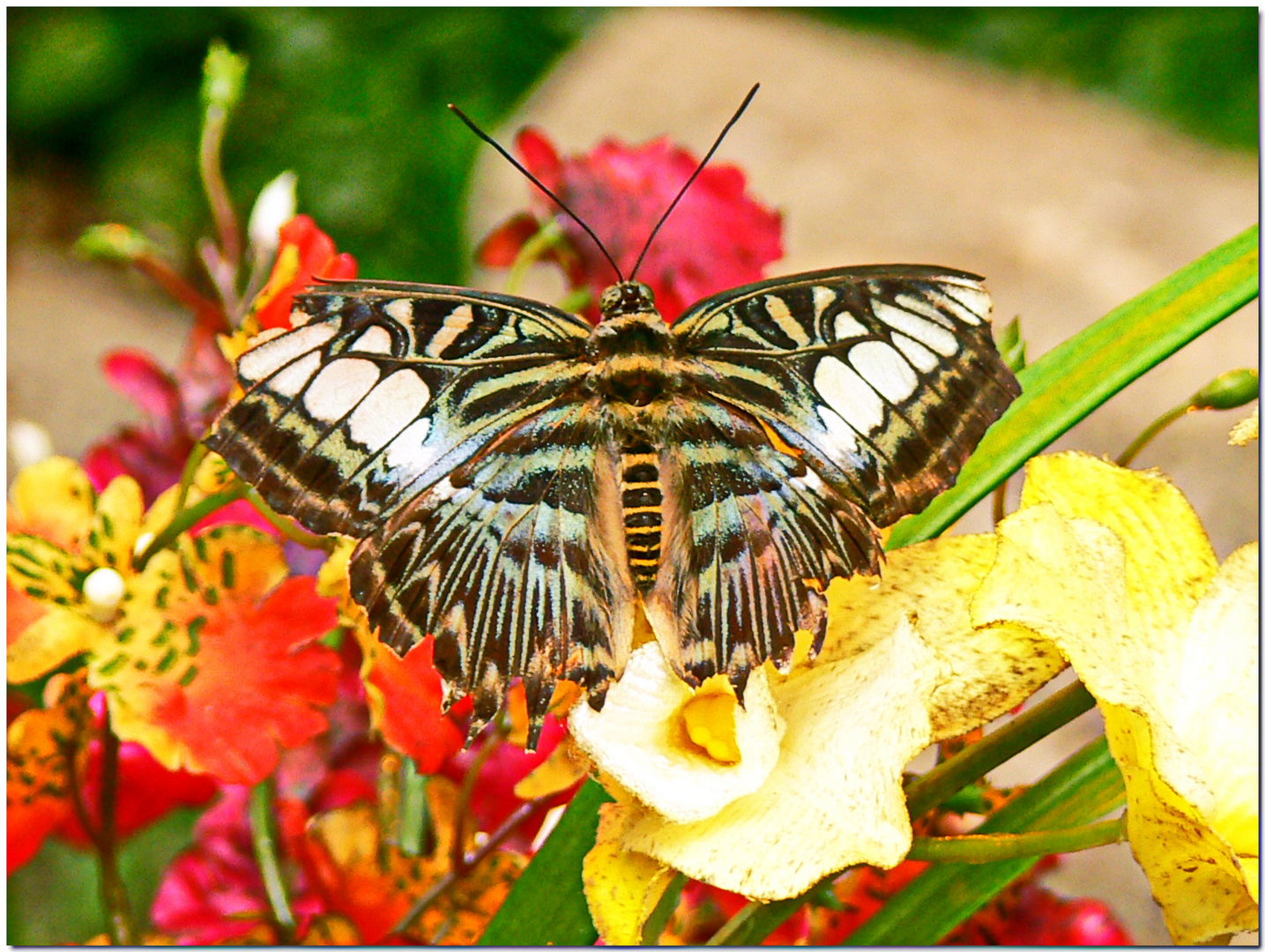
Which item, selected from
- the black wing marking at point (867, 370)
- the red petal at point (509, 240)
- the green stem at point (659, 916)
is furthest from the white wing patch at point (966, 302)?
the red petal at point (509, 240)

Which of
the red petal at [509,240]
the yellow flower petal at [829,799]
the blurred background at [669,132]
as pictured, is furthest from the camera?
the blurred background at [669,132]

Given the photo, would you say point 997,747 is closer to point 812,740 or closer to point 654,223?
point 812,740

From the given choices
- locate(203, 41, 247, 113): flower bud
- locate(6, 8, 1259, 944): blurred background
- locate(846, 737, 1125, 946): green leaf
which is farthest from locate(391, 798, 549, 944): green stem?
locate(6, 8, 1259, 944): blurred background

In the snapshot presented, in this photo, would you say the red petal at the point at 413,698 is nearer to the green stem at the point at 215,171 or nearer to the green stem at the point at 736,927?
the green stem at the point at 736,927

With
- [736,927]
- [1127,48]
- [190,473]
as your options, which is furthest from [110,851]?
[1127,48]

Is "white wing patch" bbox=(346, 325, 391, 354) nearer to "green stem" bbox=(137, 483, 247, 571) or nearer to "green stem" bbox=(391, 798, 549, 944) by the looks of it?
"green stem" bbox=(137, 483, 247, 571)
